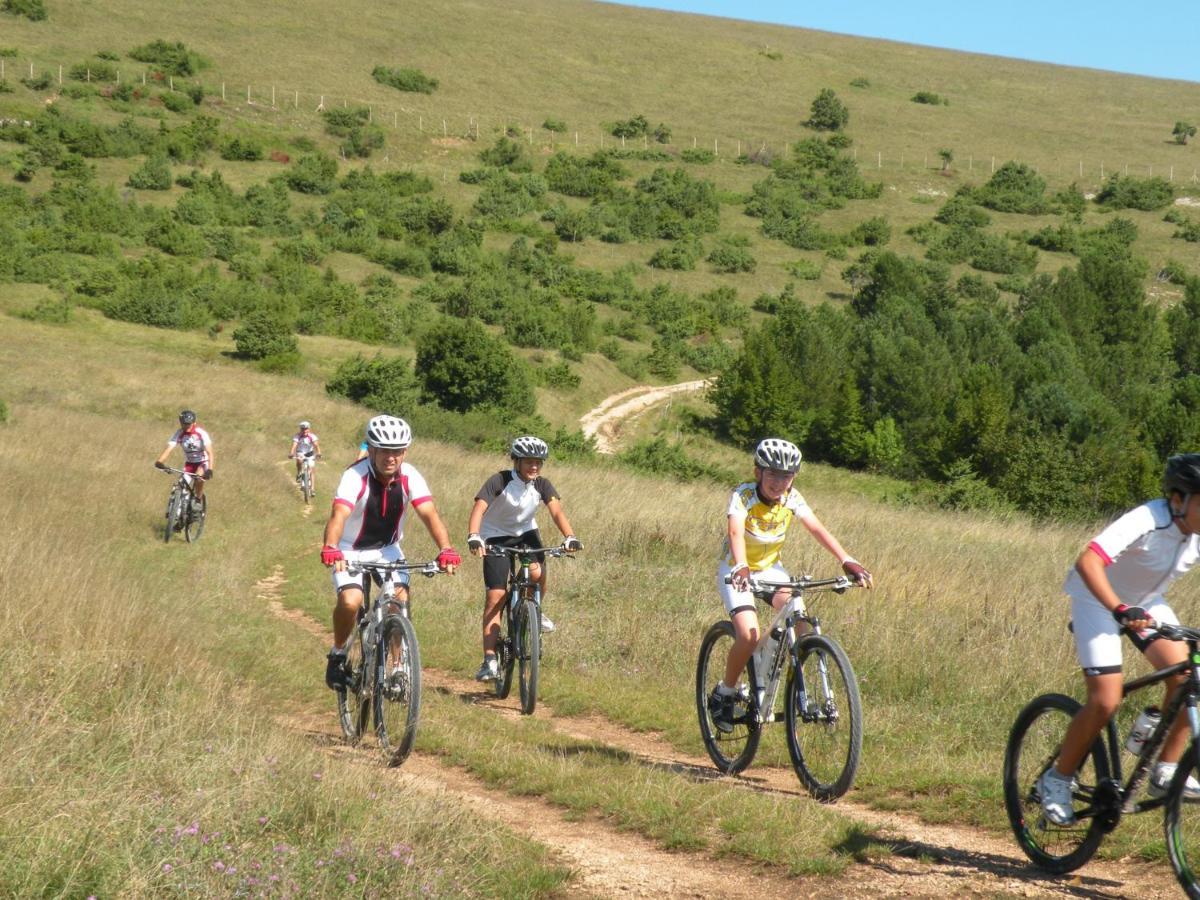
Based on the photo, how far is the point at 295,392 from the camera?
4344 cm

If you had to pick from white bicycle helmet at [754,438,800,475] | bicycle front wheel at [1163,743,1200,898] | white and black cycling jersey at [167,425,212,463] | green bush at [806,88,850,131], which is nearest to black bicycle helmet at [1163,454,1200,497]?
bicycle front wheel at [1163,743,1200,898]

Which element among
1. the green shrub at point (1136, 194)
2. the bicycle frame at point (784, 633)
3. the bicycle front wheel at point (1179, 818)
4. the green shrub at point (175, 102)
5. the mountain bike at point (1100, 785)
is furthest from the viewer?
the green shrub at point (1136, 194)

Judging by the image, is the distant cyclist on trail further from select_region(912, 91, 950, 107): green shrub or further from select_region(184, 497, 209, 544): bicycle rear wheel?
select_region(912, 91, 950, 107): green shrub

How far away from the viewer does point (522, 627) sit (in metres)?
10.1

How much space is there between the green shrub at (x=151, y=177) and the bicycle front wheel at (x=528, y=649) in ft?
246

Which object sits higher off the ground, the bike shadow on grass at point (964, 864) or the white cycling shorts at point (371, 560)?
the white cycling shorts at point (371, 560)

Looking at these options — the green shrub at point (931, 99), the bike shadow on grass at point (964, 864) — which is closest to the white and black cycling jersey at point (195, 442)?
the bike shadow on grass at point (964, 864)

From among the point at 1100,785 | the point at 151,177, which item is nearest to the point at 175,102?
the point at 151,177

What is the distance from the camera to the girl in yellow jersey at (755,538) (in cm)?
735

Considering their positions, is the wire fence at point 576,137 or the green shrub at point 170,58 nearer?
the wire fence at point 576,137

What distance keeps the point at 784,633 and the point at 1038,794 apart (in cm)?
189

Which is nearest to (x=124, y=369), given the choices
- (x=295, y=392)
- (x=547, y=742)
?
(x=295, y=392)

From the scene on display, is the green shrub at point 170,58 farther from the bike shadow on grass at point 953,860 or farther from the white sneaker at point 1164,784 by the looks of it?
the white sneaker at point 1164,784

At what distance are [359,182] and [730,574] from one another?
286ft
